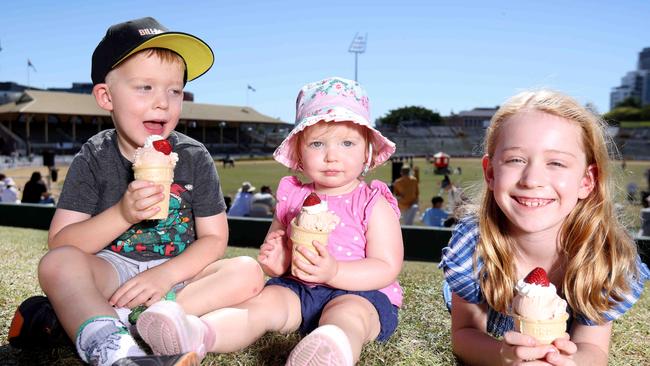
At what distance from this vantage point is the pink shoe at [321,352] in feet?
6.07

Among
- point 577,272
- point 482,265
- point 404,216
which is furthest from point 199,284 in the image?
point 404,216

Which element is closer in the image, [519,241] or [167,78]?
[519,241]

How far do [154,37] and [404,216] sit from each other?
11.6 m

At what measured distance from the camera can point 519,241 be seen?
244 cm

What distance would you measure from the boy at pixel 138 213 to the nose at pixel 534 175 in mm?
1137

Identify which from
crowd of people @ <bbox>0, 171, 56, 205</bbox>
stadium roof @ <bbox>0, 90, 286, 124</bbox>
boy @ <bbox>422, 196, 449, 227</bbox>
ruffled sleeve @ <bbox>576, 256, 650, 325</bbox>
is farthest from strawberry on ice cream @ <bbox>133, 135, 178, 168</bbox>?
stadium roof @ <bbox>0, 90, 286, 124</bbox>

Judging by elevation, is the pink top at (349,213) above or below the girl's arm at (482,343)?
above

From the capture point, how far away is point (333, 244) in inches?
105

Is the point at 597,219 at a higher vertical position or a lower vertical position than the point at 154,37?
lower

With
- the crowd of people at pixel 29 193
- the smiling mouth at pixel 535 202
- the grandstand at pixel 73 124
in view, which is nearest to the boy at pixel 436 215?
the crowd of people at pixel 29 193

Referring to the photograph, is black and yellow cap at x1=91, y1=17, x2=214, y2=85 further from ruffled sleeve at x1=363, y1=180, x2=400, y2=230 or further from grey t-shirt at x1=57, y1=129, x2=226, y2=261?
ruffled sleeve at x1=363, y1=180, x2=400, y2=230

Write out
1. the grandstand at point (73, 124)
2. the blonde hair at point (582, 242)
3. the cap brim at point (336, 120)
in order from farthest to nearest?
the grandstand at point (73, 124) < the cap brim at point (336, 120) < the blonde hair at point (582, 242)

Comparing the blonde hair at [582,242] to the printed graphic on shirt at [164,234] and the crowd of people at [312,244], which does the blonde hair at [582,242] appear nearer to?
the crowd of people at [312,244]

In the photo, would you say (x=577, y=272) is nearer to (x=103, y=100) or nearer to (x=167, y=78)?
(x=167, y=78)
